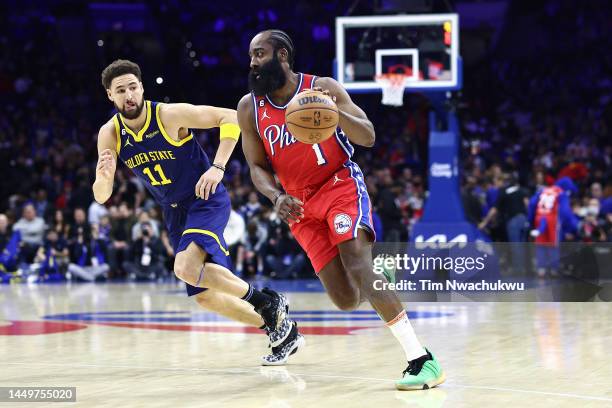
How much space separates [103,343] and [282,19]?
66.9 feet

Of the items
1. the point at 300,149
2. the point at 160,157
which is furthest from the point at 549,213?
the point at 300,149

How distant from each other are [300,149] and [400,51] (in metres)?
8.52

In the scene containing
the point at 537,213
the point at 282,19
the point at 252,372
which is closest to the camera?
the point at 252,372

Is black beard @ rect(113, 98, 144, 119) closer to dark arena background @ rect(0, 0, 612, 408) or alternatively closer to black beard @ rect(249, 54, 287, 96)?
dark arena background @ rect(0, 0, 612, 408)

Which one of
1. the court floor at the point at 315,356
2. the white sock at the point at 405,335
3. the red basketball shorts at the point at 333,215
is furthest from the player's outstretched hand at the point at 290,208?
the court floor at the point at 315,356

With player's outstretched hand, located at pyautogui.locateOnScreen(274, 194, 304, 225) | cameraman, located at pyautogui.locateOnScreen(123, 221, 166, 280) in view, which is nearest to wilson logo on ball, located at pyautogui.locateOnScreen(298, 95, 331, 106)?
player's outstretched hand, located at pyautogui.locateOnScreen(274, 194, 304, 225)

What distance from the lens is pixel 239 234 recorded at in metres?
16.3

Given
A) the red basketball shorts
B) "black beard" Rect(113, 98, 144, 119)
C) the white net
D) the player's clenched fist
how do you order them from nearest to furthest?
1. the red basketball shorts
2. the player's clenched fist
3. "black beard" Rect(113, 98, 144, 119)
4. the white net

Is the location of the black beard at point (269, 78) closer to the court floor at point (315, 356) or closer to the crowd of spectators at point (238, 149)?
the court floor at point (315, 356)

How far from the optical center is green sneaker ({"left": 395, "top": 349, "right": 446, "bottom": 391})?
5.54 m

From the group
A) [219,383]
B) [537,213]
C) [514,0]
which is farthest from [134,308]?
[514,0]

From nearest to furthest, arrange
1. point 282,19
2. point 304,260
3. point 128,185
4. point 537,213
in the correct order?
point 537,213, point 304,260, point 128,185, point 282,19

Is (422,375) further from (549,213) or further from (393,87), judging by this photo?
(549,213)

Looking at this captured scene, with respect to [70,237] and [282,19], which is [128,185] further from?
[282,19]
